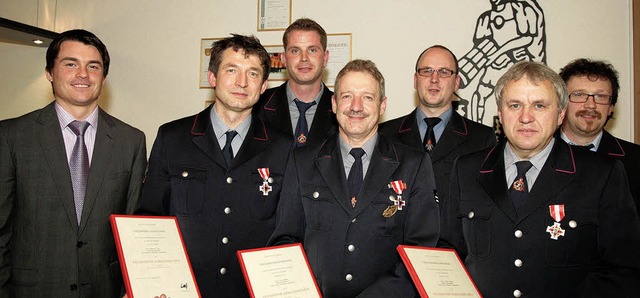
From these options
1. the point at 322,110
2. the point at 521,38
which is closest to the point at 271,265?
the point at 322,110

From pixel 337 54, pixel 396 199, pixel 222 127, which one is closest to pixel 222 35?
pixel 337 54

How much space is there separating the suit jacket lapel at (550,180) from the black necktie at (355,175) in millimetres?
771

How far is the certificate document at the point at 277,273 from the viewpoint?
7.70ft

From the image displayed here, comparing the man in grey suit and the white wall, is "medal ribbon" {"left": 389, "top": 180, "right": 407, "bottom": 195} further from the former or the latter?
the white wall

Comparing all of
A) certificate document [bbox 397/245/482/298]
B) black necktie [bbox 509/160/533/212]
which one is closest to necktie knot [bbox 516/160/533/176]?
black necktie [bbox 509/160/533/212]

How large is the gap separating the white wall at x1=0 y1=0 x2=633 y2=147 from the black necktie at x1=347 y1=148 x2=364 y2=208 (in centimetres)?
272

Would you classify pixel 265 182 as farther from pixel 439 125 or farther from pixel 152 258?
pixel 439 125

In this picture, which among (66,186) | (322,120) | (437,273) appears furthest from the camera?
(322,120)

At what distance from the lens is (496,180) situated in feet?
8.57

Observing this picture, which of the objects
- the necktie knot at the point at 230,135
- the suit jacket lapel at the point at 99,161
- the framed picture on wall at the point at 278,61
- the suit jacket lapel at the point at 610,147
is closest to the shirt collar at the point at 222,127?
the necktie knot at the point at 230,135

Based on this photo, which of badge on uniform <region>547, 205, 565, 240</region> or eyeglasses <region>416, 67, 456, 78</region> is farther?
eyeglasses <region>416, 67, 456, 78</region>

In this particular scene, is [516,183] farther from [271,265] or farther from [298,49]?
[298,49]

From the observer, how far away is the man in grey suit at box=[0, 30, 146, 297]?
294 cm

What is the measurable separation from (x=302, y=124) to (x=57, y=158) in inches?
64.9
